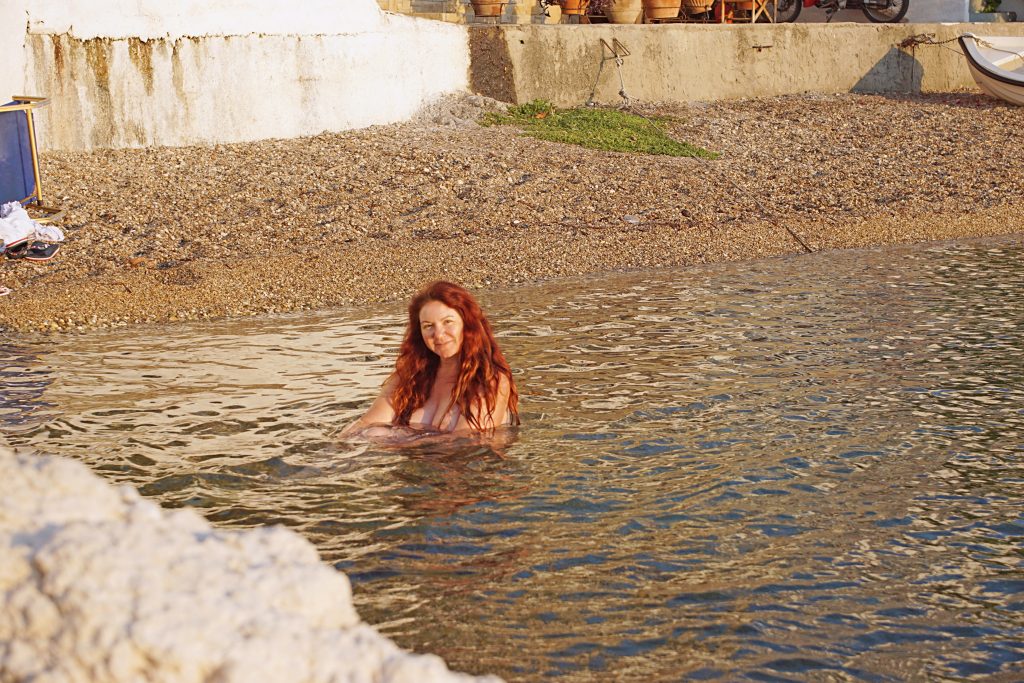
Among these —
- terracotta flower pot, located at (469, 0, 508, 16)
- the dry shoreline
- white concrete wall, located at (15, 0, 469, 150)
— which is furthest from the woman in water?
terracotta flower pot, located at (469, 0, 508, 16)

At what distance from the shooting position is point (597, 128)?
16172 millimetres

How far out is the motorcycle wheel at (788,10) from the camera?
20847 millimetres

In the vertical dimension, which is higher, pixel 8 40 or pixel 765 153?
pixel 8 40

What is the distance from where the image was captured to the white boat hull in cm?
1819

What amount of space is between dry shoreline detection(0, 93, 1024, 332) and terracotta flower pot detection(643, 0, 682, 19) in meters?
2.52

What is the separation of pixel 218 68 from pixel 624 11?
6826 millimetres

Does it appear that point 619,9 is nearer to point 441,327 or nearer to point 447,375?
point 447,375

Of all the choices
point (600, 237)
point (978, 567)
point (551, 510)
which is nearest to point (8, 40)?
point (600, 237)

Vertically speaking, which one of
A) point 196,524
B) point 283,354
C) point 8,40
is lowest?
point 283,354

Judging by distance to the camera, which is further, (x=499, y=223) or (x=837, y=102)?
(x=837, y=102)

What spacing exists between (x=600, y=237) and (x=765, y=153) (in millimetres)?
4116

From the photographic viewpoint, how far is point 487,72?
16891 mm

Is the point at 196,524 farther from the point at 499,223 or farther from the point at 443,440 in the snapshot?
the point at 499,223

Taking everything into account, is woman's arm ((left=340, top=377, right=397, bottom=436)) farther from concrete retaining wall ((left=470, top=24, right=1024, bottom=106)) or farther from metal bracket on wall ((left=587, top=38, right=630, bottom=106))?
metal bracket on wall ((left=587, top=38, right=630, bottom=106))
